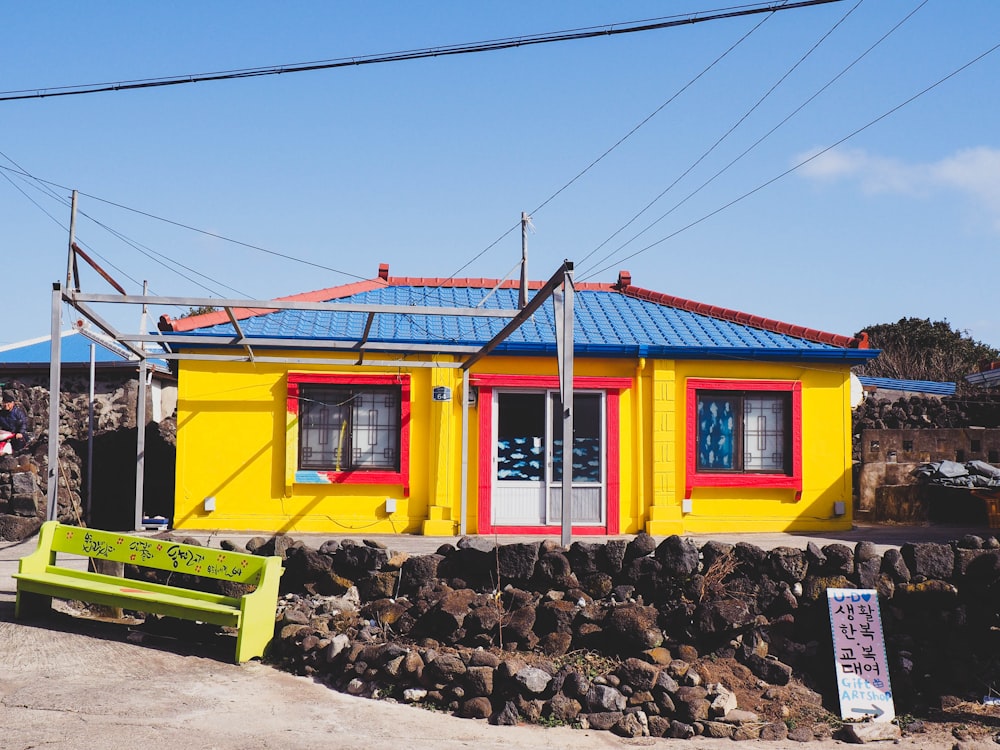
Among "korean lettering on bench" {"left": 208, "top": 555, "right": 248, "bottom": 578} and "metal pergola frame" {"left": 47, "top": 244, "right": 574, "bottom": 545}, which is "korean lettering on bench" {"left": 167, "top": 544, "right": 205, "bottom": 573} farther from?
"metal pergola frame" {"left": 47, "top": 244, "right": 574, "bottom": 545}

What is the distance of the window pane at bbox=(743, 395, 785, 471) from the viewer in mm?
14789

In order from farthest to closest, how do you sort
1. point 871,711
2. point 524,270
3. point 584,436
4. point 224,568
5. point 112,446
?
point 112,446
point 584,436
point 524,270
point 224,568
point 871,711

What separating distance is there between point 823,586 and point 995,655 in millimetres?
1417

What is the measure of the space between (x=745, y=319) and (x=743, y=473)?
2.80m

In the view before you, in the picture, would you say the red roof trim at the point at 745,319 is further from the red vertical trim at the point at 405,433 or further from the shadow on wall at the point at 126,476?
the shadow on wall at the point at 126,476

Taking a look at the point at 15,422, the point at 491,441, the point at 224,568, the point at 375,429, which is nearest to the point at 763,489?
the point at 491,441

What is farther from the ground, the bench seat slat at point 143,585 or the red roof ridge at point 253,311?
the red roof ridge at point 253,311

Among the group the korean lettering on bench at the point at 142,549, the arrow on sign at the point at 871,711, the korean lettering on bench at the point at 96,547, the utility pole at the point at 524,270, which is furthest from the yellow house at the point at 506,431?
the arrow on sign at the point at 871,711

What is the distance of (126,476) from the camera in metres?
16.6

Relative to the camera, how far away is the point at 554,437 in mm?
14469

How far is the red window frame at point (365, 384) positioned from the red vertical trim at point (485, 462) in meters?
1.08

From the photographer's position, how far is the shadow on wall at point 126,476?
15984mm

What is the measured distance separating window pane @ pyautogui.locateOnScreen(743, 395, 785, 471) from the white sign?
7.32 metres

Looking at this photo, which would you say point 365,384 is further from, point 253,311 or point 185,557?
point 185,557
